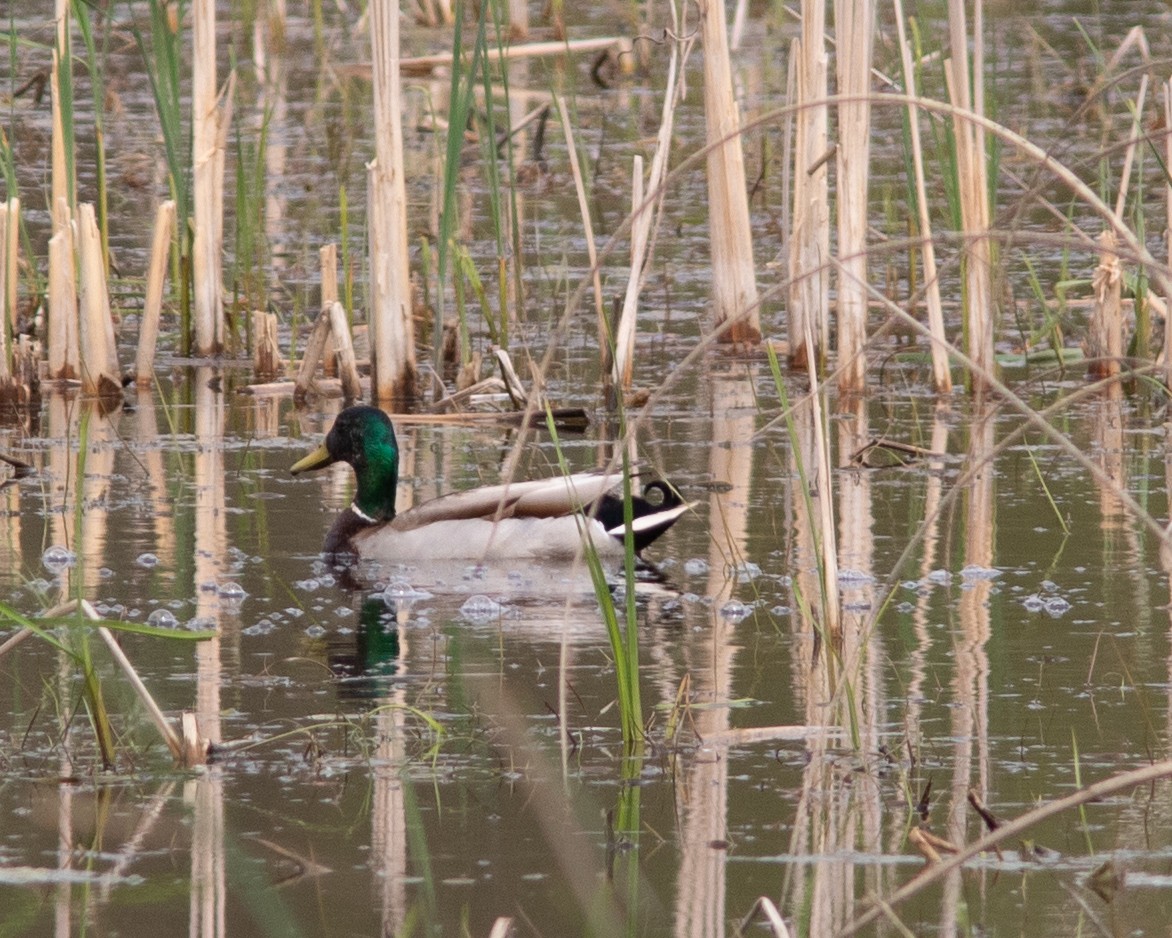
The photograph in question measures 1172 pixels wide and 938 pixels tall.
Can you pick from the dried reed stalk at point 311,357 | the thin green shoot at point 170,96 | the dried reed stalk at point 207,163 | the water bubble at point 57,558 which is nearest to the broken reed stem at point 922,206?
the dried reed stalk at point 311,357

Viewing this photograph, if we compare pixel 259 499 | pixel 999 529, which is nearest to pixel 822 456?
pixel 999 529

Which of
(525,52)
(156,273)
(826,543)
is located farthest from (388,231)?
(525,52)

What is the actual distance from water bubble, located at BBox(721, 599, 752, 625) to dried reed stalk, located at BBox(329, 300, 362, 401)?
147 inches

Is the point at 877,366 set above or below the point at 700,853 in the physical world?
above

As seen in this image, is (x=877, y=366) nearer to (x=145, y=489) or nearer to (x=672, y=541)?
(x=672, y=541)

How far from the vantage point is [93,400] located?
1053 cm

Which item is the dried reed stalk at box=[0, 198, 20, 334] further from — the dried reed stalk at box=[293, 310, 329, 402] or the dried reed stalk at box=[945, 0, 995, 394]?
the dried reed stalk at box=[945, 0, 995, 394]

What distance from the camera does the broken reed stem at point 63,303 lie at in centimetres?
1002

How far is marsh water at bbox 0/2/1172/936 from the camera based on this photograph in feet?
14.6

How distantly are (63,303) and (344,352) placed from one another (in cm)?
126

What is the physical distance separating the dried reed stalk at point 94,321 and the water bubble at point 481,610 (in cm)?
335

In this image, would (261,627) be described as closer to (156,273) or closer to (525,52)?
(156,273)

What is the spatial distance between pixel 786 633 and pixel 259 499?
9.70 feet

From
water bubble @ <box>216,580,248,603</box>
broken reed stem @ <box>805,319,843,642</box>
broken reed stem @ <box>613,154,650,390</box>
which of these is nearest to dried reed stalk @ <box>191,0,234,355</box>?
broken reed stem @ <box>613,154,650,390</box>
